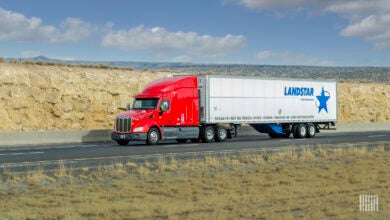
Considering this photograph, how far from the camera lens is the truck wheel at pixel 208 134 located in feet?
108

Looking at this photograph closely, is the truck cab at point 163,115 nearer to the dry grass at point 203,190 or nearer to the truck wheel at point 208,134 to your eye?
the truck wheel at point 208,134

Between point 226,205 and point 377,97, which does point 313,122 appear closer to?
point 226,205

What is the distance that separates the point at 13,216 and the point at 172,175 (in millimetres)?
6648

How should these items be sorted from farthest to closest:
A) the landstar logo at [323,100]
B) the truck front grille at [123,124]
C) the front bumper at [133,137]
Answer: the landstar logo at [323,100]
the truck front grille at [123,124]
the front bumper at [133,137]

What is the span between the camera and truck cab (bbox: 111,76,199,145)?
1211 inches

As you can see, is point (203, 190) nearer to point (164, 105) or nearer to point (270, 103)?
point (164, 105)

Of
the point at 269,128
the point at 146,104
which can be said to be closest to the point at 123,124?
the point at 146,104

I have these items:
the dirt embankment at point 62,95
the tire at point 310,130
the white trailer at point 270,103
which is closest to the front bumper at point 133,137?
the white trailer at point 270,103

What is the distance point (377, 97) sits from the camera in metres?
73.6

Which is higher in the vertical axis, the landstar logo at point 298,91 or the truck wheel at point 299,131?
the landstar logo at point 298,91

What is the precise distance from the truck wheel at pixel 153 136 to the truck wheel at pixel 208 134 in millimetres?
2805

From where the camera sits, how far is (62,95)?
4481 centimetres

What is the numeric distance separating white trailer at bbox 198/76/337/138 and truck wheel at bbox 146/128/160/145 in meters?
3.03

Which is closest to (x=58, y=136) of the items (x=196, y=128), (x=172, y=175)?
(x=196, y=128)
